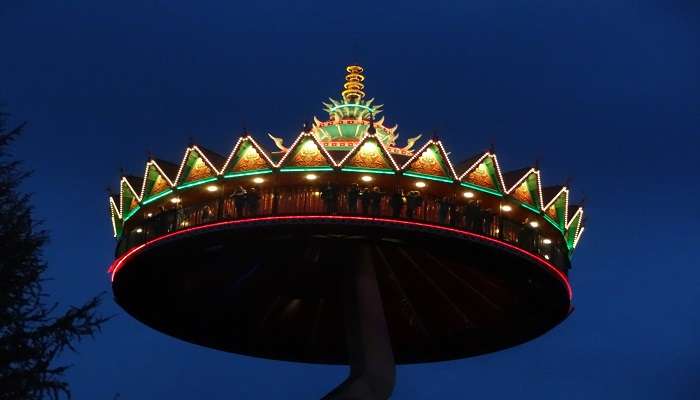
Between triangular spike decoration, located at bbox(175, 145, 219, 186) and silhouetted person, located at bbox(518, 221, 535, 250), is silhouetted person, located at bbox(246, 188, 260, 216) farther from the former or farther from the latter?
silhouetted person, located at bbox(518, 221, 535, 250)

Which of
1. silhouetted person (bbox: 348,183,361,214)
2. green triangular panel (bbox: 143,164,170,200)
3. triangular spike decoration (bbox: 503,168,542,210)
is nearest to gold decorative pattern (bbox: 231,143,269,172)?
silhouetted person (bbox: 348,183,361,214)

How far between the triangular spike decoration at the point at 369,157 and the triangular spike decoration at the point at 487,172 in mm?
2419

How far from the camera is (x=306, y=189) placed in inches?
1261

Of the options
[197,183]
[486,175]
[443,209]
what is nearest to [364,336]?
[443,209]

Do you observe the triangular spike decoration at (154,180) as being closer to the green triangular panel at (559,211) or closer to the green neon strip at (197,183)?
→ the green neon strip at (197,183)

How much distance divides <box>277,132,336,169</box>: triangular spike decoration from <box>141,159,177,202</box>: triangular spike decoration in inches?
160

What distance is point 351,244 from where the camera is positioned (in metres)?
33.0

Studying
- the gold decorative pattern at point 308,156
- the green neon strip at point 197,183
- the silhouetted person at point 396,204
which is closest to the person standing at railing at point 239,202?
the green neon strip at point 197,183

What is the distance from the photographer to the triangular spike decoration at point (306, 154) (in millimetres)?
31797

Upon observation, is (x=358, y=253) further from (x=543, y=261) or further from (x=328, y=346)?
(x=328, y=346)

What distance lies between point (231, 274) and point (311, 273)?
253 centimetres

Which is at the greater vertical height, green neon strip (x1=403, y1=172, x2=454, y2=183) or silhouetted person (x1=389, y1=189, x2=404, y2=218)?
green neon strip (x1=403, y1=172, x2=454, y2=183)

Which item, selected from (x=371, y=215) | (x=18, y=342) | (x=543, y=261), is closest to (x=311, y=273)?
(x=371, y=215)

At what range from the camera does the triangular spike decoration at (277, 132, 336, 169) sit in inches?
1252
